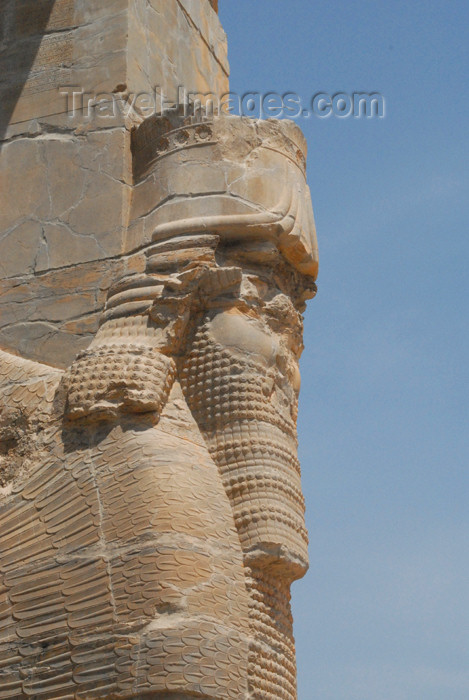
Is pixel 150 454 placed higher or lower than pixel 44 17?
lower

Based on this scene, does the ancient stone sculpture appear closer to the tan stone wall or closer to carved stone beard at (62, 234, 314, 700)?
carved stone beard at (62, 234, 314, 700)

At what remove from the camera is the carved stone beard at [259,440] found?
18.5ft

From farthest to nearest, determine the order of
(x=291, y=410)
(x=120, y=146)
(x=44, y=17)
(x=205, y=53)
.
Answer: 1. (x=205, y=53)
2. (x=44, y=17)
3. (x=120, y=146)
4. (x=291, y=410)

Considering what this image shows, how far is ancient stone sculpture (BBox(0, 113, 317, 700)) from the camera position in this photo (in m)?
5.28

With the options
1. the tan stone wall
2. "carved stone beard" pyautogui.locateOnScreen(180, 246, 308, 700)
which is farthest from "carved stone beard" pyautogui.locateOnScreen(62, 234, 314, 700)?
the tan stone wall

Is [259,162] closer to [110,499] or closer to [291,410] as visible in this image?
[291,410]

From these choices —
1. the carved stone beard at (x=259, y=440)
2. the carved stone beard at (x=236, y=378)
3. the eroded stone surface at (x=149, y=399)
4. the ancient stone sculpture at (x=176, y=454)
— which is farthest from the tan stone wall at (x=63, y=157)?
the carved stone beard at (x=259, y=440)

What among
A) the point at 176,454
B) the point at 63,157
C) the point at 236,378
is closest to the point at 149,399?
the point at 176,454

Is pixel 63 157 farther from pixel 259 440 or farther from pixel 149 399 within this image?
pixel 259 440

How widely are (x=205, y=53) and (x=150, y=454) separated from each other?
3571mm

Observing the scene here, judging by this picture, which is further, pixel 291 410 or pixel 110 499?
pixel 291 410

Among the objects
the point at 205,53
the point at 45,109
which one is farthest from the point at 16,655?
the point at 205,53

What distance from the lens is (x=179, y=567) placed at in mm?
5320

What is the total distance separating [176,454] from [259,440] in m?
0.43
